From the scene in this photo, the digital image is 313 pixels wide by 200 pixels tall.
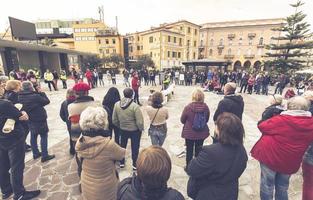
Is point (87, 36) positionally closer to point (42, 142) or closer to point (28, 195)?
point (42, 142)

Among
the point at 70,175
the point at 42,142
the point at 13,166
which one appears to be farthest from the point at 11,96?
the point at 70,175

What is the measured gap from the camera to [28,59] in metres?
21.6

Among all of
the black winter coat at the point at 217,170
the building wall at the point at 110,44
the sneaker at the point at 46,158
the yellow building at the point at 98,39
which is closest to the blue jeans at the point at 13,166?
the sneaker at the point at 46,158

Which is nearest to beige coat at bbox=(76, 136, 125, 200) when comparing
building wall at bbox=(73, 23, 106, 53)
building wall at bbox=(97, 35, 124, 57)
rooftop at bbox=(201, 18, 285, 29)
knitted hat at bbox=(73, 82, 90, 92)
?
knitted hat at bbox=(73, 82, 90, 92)

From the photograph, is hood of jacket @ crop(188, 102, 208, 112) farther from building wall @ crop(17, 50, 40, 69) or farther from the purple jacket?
building wall @ crop(17, 50, 40, 69)

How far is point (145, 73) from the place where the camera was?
61.0 feet

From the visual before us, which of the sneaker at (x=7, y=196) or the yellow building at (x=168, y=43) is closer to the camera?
the sneaker at (x=7, y=196)

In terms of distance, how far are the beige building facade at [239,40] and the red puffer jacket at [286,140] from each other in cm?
4631

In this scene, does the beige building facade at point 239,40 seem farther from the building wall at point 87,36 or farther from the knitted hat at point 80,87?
the knitted hat at point 80,87

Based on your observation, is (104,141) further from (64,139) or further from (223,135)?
(64,139)

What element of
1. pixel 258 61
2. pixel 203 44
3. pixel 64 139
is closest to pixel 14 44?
pixel 64 139

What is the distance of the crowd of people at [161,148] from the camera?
1407mm

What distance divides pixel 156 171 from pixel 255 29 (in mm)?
52664

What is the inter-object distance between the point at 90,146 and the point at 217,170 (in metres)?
1.25
